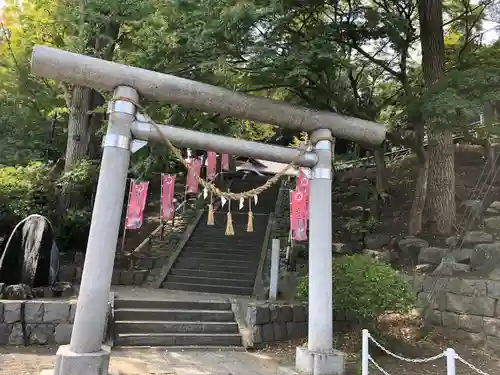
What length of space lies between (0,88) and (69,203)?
6.10 meters

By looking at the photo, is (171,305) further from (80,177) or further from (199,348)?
(80,177)

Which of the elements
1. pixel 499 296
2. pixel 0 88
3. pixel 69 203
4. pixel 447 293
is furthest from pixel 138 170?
pixel 499 296

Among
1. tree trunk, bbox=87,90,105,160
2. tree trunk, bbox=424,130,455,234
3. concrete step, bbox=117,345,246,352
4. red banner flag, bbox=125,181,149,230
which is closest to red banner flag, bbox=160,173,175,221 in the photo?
red banner flag, bbox=125,181,149,230

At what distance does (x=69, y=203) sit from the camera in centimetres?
1466

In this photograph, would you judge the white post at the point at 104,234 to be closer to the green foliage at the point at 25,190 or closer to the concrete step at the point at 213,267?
the concrete step at the point at 213,267

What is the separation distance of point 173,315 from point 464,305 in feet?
19.6

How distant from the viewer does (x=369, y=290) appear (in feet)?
23.8

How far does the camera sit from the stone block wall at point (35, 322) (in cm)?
761

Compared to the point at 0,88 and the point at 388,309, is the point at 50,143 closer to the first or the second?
the point at 0,88

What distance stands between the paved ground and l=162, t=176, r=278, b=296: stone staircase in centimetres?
407

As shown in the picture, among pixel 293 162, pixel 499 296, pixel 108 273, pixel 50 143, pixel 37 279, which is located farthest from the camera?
pixel 50 143

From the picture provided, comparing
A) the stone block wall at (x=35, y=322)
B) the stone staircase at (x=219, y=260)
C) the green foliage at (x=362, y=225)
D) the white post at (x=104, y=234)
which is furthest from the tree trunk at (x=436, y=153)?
the stone block wall at (x=35, y=322)

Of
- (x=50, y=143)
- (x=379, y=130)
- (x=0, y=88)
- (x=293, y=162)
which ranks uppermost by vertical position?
(x=0, y=88)

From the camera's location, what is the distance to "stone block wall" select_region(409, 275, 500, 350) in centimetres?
796
